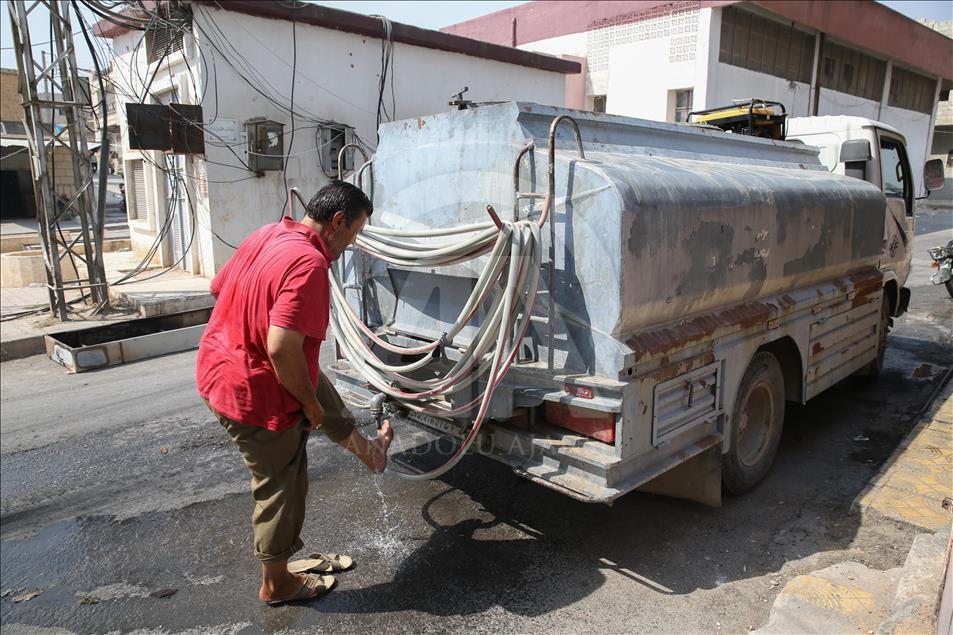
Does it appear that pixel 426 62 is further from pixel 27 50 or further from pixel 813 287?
pixel 813 287

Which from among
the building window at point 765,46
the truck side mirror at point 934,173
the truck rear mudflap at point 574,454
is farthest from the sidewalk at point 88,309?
the building window at point 765,46

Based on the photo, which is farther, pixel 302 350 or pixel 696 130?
pixel 696 130

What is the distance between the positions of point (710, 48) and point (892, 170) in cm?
1011

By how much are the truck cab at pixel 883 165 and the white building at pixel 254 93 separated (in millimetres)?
7285

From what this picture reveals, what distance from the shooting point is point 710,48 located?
14688mm

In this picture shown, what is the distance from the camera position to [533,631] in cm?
262

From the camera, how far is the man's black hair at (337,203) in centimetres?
273

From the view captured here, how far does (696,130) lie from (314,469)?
3304 millimetres

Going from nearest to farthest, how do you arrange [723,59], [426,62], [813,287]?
[813,287], [426,62], [723,59]

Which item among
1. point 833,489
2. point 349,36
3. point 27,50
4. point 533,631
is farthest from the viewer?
point 349,36

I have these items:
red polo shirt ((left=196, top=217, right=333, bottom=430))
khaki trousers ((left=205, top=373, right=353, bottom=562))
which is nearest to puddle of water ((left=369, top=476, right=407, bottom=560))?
khaki trousers ((left=205, top=373, right=353, bottom=562))

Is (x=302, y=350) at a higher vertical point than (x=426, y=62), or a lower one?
lower

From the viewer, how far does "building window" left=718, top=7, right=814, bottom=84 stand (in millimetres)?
15422

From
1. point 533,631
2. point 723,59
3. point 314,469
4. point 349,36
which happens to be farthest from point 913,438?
point 723,59
